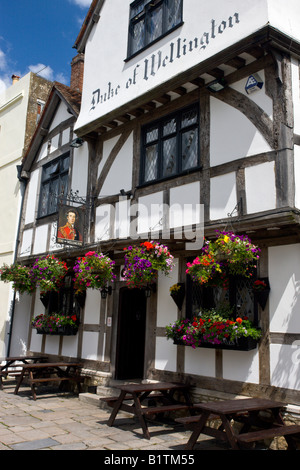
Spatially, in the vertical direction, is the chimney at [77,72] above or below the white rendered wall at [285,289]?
above

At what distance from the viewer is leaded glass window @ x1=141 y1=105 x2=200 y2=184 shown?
764cm

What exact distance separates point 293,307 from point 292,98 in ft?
9.84

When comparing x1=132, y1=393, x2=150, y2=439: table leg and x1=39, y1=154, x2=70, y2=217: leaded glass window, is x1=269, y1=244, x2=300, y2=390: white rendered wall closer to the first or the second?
x1=132, y1=393, x2=150, y2=439: table leg

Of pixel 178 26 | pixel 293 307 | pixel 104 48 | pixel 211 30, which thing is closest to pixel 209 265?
pixel 293 307

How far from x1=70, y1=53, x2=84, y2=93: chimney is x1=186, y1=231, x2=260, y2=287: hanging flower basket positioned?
925cm

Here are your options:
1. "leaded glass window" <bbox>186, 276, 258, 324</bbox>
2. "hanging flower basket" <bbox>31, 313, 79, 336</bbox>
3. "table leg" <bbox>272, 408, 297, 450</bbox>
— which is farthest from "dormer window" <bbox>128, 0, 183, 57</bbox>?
"table leg" <bbox>272, 408, 297, 450</bbox>

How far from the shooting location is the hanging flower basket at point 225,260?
591 cm

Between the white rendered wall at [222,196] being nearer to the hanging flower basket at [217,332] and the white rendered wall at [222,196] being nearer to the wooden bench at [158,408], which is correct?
the hanging flower basket at [217,332]

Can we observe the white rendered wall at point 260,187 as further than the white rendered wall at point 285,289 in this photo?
Yes

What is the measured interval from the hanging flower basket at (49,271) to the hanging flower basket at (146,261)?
2.98 metres

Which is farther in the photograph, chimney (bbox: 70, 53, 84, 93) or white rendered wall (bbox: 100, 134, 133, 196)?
chimney (bbox: 70, 53, 84, 93)

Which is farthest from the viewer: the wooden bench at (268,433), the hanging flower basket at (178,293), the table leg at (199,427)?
the hanging flower basket at (178,293)

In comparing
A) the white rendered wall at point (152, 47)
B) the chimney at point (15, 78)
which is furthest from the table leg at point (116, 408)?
the chimney at point (15, 78)
